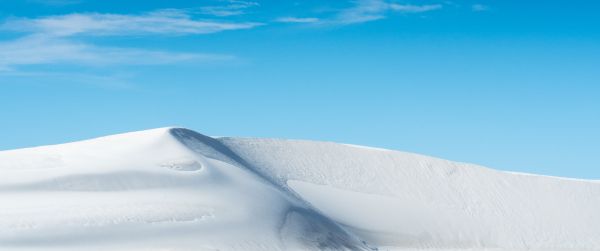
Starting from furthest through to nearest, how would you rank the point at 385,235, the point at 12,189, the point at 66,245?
the point at 385,235 → the point at 12,189 → the point at 66,245

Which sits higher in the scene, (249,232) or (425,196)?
(249,232)

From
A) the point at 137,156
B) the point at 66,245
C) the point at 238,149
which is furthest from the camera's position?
the point at 238,149

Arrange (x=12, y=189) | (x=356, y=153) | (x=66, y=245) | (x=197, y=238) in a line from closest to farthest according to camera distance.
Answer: (x=66, y=245) → (x=197, y=238) → (x=12, y=189) → (x=356, y=153)

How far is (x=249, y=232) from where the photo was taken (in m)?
43.7

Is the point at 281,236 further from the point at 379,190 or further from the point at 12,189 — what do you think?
the point at 379,190

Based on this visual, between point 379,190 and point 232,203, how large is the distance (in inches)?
690

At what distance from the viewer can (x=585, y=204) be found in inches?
2657

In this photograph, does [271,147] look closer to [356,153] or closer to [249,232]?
[356,153]

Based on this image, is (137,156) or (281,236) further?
(137,156)

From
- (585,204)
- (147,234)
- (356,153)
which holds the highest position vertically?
(147,234)

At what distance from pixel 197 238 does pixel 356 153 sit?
27.0 m

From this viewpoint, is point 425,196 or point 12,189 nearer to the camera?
point 12,189

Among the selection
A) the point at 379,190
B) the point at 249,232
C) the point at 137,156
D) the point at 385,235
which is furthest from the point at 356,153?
the point at 249,232

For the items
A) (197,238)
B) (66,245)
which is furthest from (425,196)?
(66,245)
